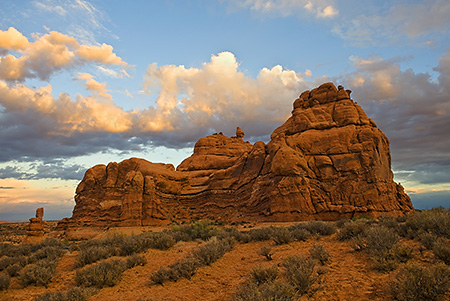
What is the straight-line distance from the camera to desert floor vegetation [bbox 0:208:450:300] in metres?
6.46

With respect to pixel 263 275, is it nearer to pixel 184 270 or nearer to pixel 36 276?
pixel 184 270

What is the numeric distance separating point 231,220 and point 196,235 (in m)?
23.2

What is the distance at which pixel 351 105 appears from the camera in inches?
1609

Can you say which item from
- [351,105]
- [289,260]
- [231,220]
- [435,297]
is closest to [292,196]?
[231,220]

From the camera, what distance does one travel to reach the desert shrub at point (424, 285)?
5.55 m

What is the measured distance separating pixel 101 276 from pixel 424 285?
9.14m

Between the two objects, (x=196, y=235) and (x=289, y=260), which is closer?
(x=289, y=260)

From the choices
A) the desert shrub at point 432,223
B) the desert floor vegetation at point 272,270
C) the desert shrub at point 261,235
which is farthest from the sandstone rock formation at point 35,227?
the desert shrub at point 432,223

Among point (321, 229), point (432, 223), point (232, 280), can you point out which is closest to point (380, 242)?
point (432, 223)

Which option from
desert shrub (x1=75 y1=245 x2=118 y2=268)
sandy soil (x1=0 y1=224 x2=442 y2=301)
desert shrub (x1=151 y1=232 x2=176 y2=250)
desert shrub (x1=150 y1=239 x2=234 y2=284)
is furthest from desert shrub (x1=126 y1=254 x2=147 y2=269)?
desert shrub (x1=151 y1=232 x2=176 y2=250)

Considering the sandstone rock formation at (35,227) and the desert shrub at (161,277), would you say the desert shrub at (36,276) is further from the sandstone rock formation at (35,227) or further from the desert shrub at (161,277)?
the sandstone rock formation at (35,227)

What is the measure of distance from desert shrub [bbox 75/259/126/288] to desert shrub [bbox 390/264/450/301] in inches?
328

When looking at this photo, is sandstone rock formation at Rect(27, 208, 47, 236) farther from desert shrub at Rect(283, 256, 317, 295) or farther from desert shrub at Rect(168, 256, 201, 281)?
desert shrub at Rect(283, 256, 317, 295)

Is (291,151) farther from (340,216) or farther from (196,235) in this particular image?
(196,235)
